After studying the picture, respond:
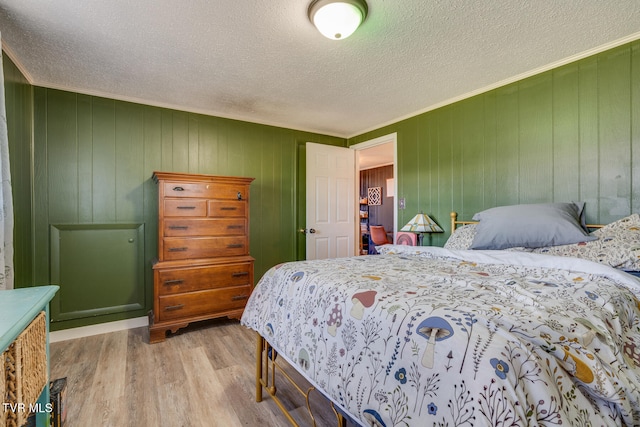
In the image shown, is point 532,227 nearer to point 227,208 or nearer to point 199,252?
point 227,208

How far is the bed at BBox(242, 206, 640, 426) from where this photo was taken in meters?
0.73

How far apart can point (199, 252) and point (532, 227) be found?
8.89 feet

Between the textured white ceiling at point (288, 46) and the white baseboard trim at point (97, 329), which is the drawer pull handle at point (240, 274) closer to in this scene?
the white baseboard trim at point (97, 329)

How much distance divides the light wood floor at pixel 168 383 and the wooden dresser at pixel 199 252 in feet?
0.83

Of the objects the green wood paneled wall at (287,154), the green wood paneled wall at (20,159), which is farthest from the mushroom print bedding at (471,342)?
the green wood paneled wall at (20,159)

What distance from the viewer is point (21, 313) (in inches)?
34.8

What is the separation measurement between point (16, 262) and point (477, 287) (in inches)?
124

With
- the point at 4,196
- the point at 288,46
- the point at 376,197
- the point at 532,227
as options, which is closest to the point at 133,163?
the point at 4,196

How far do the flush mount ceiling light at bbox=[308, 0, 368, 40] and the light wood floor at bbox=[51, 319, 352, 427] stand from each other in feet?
7.14

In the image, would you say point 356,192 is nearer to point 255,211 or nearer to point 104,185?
point 255,211

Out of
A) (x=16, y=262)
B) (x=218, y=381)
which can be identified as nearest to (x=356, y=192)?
(x=218, y=381)

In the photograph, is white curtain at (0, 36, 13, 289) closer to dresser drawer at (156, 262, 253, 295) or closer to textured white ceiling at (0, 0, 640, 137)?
textured white ceiling at (0, 0, 640, 137)

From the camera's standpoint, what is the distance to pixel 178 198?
278 cm

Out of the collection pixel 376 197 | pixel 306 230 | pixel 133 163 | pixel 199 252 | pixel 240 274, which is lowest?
pixel 240 274
